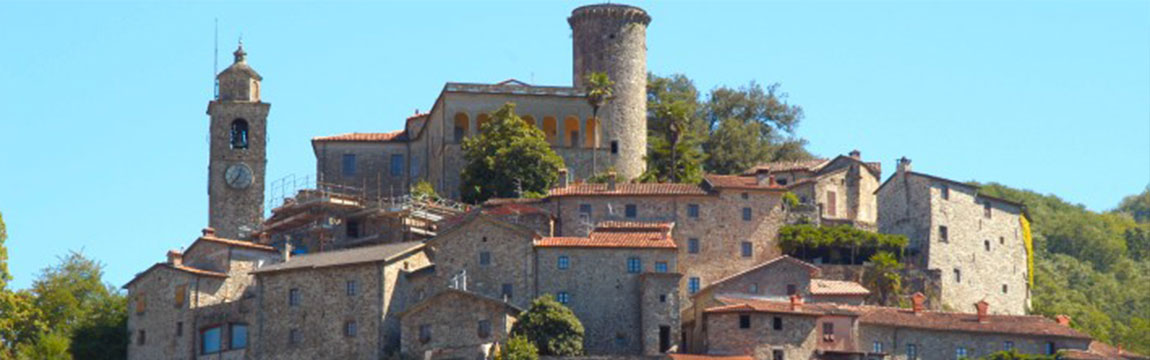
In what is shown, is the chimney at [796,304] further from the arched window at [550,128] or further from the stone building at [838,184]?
the arched window at [550,128]

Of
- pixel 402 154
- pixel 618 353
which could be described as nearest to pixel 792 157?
pixel 402 154

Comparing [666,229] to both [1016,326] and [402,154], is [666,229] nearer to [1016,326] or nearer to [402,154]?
[1016,326]

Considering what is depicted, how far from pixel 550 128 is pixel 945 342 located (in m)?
26.1

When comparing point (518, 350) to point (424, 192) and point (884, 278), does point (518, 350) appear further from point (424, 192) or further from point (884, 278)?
point (424, 192)

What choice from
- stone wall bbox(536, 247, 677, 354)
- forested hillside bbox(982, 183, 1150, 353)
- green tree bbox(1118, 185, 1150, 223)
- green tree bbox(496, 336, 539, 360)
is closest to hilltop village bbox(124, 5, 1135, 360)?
stone wall bbox(536, 247, 677, 354)

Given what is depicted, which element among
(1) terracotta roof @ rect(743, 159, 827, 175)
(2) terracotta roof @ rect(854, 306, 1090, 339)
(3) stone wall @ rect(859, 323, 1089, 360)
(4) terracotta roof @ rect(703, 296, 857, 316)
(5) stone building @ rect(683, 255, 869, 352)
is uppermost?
(1) terracotta roof @ rect(743, 159, 827, 175)

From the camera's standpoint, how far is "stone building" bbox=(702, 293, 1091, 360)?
254 feet

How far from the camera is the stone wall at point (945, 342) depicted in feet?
263

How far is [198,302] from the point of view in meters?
84.1

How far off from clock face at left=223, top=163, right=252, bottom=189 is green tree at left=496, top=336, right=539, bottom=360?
2264 centimetres

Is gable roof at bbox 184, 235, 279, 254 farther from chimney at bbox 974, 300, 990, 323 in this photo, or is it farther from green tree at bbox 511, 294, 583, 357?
chimney at bbox 974, 300, 990, 323

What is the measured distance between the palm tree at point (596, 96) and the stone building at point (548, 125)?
105 mm

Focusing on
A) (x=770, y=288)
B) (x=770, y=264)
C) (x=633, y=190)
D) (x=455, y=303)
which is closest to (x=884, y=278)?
(x=770, y=264)

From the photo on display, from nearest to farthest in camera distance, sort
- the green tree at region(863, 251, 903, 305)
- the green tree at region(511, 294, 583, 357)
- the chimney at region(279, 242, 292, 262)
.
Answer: the green tree at region(511, 294, 583, 357), the chimney at region(279, 242, 292, 262), the green tree at region(863, 251, 903, 305)
